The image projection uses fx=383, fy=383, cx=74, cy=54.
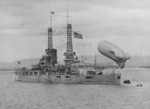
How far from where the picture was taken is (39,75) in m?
127

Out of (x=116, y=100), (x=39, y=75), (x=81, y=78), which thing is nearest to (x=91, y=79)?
(x=81, y=78)

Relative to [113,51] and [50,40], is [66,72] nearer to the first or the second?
[50,40]

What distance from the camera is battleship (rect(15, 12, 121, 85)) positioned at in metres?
110

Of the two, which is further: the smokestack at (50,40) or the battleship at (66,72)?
the smokestack at (50,40)

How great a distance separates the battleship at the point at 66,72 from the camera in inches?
4345

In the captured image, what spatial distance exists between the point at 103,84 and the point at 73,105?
48045 mm

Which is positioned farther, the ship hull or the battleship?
the battleship

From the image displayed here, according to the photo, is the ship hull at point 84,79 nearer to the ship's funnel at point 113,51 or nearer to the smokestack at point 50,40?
the smokestack at point 50,40

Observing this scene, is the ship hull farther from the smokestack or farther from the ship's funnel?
the ship's funnel

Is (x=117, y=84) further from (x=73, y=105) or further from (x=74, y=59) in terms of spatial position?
(x=73, y=105)

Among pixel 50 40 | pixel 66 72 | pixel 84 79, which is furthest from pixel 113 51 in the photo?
pixel 50 40

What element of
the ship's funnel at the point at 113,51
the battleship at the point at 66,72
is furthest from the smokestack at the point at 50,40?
the ship's funnel at the point at 113,51

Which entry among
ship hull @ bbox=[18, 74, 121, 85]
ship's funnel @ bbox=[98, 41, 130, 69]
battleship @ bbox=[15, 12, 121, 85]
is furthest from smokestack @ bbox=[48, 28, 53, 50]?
ship's funnel @ bbox=[98, 41, 130, 69]

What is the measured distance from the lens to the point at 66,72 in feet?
384
